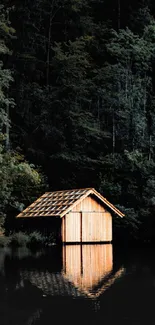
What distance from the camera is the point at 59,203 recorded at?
40906 mm

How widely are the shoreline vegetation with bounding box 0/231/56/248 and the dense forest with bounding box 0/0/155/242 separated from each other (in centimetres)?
696

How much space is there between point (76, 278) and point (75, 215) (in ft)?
68.6

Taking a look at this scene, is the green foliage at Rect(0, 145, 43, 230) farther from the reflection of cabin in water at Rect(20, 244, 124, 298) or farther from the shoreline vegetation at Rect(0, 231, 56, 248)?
the reflection of cabin in water at Rect(20, 244, 124, 298)

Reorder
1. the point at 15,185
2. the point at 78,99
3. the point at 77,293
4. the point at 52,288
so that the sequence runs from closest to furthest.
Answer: the point at 77,293, the point at 52,288, the point at 15,185, the point at 78,99

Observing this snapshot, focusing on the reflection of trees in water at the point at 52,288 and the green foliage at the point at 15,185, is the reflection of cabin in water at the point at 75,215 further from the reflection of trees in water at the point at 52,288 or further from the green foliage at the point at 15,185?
the reflection of trees in water at the point at 52,288

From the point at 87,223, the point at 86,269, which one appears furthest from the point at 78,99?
the point at 86,269

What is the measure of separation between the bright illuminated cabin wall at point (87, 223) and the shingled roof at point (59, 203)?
2.29 feet

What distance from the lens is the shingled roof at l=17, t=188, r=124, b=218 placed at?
1565 inches

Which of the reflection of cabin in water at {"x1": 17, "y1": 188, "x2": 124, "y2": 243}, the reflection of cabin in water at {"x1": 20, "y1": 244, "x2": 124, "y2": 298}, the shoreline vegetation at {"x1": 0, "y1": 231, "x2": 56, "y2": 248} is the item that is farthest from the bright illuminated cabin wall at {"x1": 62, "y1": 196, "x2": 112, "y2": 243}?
the reflection of cabin in water at {"x1": 20, "y1": 244, "x2": 124, "y2": 298}

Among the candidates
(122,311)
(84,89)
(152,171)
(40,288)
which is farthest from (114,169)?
(122,311)

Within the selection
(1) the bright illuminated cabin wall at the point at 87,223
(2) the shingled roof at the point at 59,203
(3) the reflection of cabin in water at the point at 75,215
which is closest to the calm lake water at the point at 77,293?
(2) the shingled roof at the point at 59,203

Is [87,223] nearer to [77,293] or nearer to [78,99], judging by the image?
[78,99]

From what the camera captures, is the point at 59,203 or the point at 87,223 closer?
the point at 59,203

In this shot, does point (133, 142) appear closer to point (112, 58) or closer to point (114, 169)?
point (114, 169)
